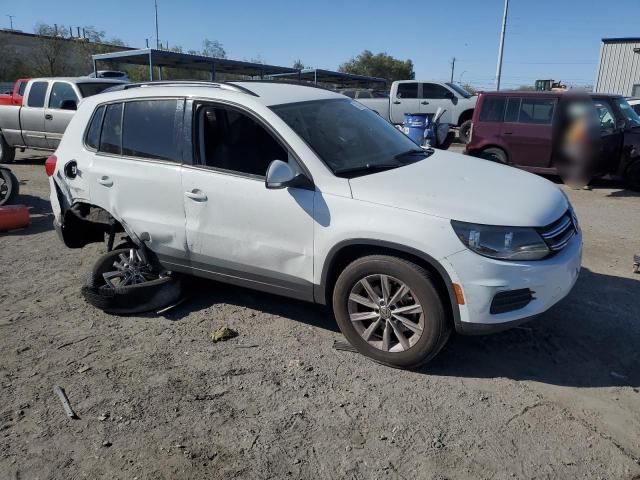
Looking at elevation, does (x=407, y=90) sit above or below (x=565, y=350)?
above

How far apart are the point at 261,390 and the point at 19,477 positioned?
134 cm

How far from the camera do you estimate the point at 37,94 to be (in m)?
11.5

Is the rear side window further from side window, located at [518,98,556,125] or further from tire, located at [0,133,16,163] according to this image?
tire, located at [0,133,16,163]

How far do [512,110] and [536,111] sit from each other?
47cm

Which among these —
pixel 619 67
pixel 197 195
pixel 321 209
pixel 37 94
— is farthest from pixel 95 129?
pixel 619 67

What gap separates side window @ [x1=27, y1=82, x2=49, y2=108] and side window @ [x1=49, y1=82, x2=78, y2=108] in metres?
0.27

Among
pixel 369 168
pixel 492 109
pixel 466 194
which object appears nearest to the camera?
pixel 466 194

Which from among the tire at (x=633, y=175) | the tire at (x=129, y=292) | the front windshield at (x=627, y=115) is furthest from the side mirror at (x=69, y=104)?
the tire at (x=633, y=175)

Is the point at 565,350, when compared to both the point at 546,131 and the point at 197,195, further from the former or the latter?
the point at 546,131

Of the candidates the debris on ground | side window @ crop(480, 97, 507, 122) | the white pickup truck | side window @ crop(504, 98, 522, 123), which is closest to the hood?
the debris on ground

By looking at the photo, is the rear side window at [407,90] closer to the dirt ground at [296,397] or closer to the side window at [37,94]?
the side window at [37,94]

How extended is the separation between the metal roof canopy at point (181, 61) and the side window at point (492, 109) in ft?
45.4

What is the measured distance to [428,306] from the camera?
3.21 m

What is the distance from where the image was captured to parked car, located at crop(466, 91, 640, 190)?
29.8 ft
